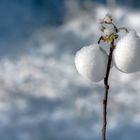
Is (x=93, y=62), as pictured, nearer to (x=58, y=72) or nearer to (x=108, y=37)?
(x=108, y=37)

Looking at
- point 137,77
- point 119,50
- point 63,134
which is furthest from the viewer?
point 63,134

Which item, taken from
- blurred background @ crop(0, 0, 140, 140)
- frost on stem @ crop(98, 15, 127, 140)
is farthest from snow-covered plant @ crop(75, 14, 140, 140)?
blurred background @ crop(0, 0, 140, 140)

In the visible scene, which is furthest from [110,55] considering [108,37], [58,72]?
[58,72]

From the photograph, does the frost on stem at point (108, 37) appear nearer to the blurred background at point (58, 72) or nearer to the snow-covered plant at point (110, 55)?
the snow-covered plant at point (110, 55)

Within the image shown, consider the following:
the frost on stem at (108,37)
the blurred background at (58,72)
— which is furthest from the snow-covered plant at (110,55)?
the blurred background at (58,72)

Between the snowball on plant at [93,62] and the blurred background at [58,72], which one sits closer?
the snowball on plant at [93,62]

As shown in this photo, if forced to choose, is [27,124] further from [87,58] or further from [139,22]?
[87,58]

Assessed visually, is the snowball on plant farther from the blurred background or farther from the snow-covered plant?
the blurred background

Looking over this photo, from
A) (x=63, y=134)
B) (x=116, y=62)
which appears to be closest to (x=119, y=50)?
(x=116, y=62)
